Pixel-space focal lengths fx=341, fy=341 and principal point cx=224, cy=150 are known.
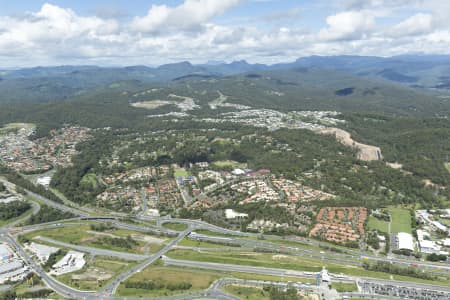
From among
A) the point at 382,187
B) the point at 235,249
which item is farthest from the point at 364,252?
the point at 382,187

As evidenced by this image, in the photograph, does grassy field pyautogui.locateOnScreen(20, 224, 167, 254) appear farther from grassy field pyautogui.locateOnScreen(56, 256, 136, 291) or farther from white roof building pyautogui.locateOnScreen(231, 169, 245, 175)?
white roof building pyautogui.locateOnScreen(231, 169, 245, 175)

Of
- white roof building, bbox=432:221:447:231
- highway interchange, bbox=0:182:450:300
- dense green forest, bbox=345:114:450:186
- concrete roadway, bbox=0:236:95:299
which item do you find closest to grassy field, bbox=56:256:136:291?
concrete roadway, bbox=0:236:95:299

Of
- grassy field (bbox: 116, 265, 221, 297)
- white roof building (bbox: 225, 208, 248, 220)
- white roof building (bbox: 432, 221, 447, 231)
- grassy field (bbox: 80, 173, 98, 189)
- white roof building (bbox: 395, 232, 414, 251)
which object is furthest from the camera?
grassy field (bbox: 80, 173, 98, 189)

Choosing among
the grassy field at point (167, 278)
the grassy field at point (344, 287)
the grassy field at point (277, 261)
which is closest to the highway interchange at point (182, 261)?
the grassy field at point (277, 261)

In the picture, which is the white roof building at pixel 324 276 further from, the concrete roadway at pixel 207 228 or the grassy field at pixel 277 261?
the concrete roadway at pixel 207 228

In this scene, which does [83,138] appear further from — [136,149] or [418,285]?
[418,285]

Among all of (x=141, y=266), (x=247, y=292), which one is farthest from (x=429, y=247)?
(x=141, y=266)
